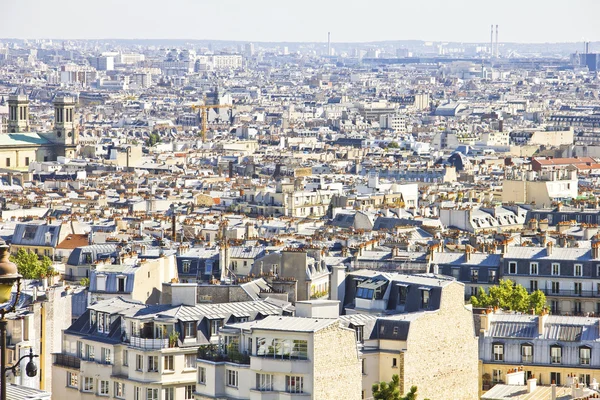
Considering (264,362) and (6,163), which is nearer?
(264,362)

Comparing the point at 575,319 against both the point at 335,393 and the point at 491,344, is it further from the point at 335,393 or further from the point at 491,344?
the point at 335,393

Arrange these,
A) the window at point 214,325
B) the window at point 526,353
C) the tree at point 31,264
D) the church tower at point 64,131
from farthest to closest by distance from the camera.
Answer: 1. the church tower at point 64,131
2. the tree at point 31,264
3. the window at point 526,353
4. the window at point 214,325

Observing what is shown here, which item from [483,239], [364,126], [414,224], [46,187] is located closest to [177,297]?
[483,239]

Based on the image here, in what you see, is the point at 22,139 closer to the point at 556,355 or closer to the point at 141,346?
the point at 556,355

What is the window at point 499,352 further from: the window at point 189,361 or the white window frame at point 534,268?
the white window frame at point 534,268

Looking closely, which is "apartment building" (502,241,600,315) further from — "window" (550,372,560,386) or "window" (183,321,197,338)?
"window" (183,321,197,338)

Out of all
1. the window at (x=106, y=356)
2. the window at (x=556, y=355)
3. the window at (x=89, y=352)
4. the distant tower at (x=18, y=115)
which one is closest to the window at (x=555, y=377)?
the window at (x=556, y=355)
